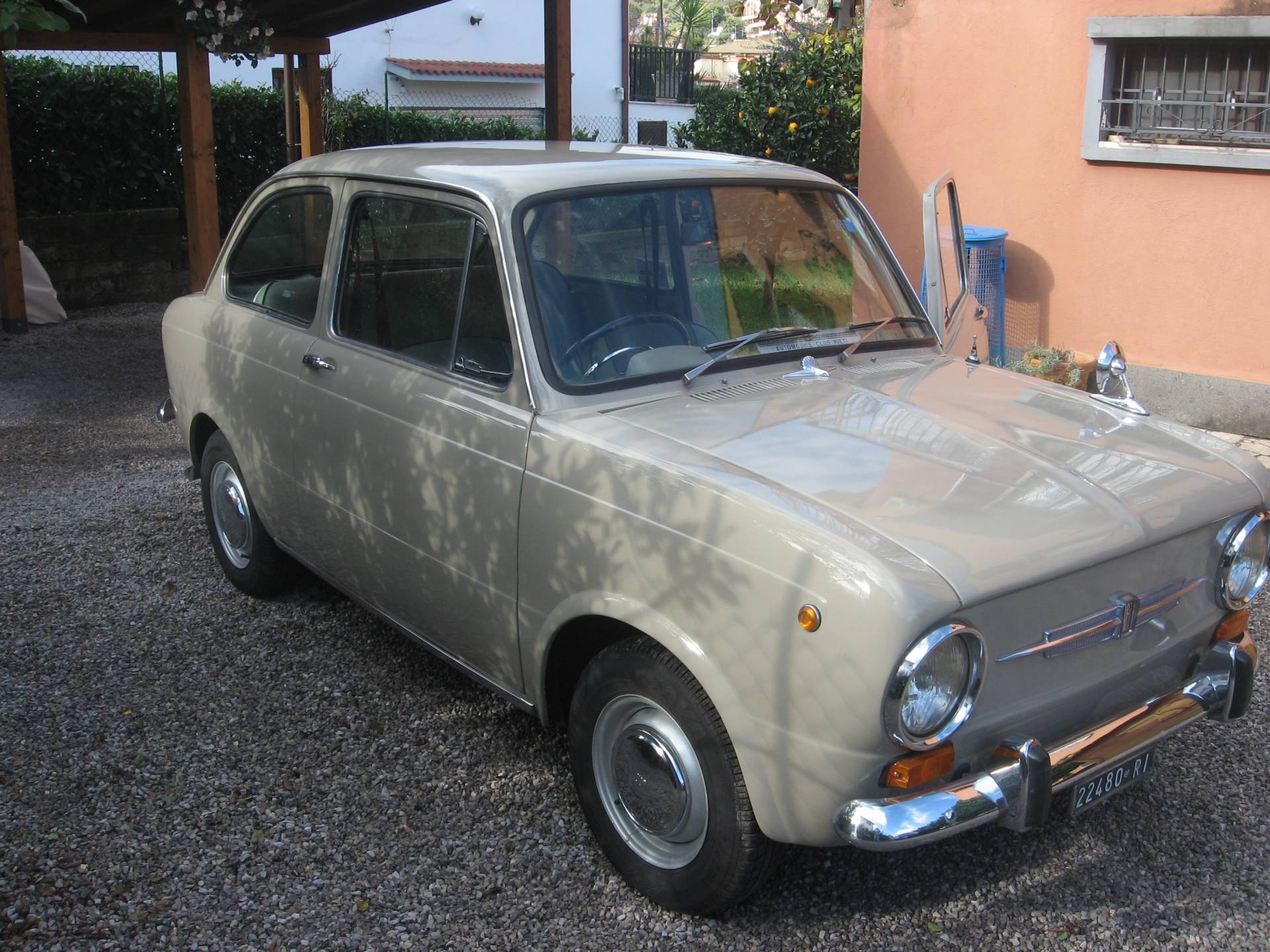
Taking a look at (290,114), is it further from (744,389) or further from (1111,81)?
(744,389)

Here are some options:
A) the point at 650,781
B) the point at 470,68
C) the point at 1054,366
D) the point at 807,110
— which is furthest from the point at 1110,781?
the point at 470,68

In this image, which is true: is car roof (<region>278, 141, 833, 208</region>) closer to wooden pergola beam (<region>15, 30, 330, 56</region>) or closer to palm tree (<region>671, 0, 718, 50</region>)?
wooden pergola beam (<region>15, 30, 330, 56</region>)

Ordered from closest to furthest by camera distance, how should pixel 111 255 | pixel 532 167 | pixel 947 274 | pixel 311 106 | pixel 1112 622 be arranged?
pixel 1112 622
pixel 532 167
pixel 947 274
pixel 311 106
pixel 111 255

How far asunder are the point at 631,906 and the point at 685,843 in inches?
10.5

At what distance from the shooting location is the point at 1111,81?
304 inches

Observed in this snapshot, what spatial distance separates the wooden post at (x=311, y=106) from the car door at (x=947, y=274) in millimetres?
8607

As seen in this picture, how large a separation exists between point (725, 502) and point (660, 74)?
96.4 feet

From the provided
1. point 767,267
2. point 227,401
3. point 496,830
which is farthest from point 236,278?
point 496,830

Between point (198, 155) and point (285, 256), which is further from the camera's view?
point (198, 155)

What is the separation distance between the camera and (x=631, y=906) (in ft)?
10.1

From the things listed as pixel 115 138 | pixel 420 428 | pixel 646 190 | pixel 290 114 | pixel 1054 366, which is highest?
pixel 290 114

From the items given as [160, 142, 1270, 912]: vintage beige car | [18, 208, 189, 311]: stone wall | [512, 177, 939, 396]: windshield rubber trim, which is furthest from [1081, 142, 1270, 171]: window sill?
[18, 208, 189, 311]: stone wall

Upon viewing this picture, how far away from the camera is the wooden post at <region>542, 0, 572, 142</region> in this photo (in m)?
8.28

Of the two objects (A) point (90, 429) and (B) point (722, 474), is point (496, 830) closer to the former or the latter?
(B) point (722, 474)
